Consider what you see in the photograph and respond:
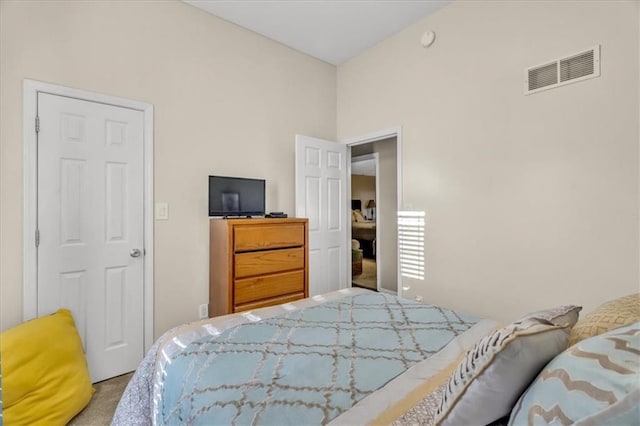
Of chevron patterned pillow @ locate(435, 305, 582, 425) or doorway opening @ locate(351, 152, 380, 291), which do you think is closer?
chevron patterned pillow @ locate(435, 305, 582, 425)

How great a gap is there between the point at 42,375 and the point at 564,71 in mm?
3819

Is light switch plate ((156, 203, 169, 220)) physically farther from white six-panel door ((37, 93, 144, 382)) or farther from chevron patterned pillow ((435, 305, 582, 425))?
chevron patterned pillow ((435, 305, 582, 425))

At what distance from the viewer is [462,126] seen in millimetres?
2641

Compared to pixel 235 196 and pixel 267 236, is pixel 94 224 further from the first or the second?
pixel 267 236

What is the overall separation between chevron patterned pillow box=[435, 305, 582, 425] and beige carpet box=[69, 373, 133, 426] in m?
2.09

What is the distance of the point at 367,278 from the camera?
18.1ft

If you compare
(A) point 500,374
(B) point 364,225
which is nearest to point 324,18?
(A) point 500,374

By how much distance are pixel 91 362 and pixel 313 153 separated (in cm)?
267

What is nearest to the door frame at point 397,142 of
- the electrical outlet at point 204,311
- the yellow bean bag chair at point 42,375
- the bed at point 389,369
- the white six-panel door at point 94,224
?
the bed at point 389,369

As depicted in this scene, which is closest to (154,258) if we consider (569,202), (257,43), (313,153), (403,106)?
(313,153)

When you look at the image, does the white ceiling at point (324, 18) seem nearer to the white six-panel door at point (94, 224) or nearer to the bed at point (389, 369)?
the white six-panel door at point (94, 224)

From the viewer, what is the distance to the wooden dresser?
2459 mm

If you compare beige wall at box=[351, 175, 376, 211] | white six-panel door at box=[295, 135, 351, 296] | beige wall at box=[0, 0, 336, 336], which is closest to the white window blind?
white six-panel door at box=[295, 135, 351, 296]

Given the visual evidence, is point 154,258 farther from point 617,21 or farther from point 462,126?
point 617,21
